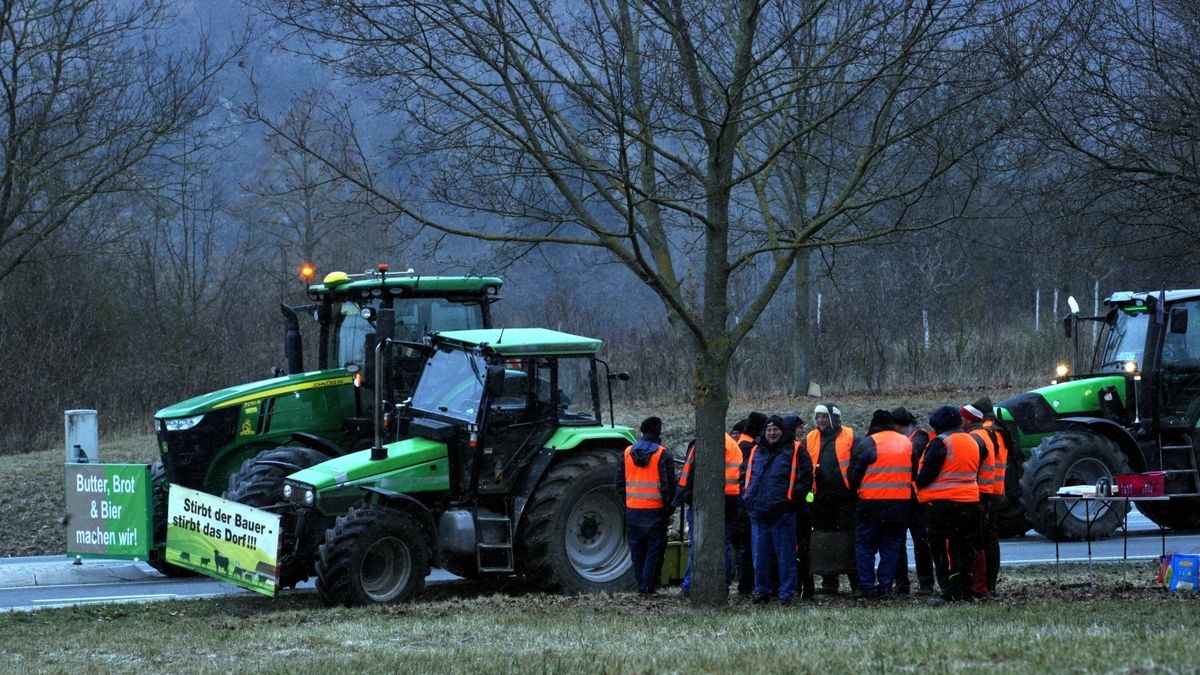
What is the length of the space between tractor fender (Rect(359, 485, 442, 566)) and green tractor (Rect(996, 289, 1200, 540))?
24.4 feet

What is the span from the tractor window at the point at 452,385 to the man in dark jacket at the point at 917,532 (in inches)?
154

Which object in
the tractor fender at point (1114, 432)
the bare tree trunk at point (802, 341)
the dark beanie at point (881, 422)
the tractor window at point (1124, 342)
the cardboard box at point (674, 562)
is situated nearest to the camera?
the dark beanie at point (881, 422)

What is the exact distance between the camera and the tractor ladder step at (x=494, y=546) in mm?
13344

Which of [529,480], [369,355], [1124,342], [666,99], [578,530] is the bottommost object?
[578,530]

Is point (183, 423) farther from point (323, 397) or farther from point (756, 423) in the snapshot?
point (756, 423)

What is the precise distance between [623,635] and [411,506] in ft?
11.5

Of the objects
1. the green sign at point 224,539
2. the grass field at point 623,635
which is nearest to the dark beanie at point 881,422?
the grass field at point 623,635

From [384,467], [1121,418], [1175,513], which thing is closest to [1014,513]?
[1121,418]

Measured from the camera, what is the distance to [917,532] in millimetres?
13383

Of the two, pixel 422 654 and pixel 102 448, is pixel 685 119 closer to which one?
pixel 422 654

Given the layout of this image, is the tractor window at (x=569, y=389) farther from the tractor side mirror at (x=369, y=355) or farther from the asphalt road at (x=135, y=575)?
the asphalt road at (x=135, y=575)

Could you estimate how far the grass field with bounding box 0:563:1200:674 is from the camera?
26.6 feet

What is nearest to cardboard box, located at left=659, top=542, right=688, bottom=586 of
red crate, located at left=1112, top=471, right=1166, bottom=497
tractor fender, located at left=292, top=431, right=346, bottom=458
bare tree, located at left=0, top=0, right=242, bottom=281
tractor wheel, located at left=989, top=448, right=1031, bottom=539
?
tractor wheel, located at left=989, top=448, right=1031, bottom=539

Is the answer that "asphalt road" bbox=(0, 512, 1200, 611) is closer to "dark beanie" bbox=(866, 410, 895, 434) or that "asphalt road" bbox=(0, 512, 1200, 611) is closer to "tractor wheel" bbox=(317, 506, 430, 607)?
"tractor wheel" bbox=(317, 506, 430, 607)
